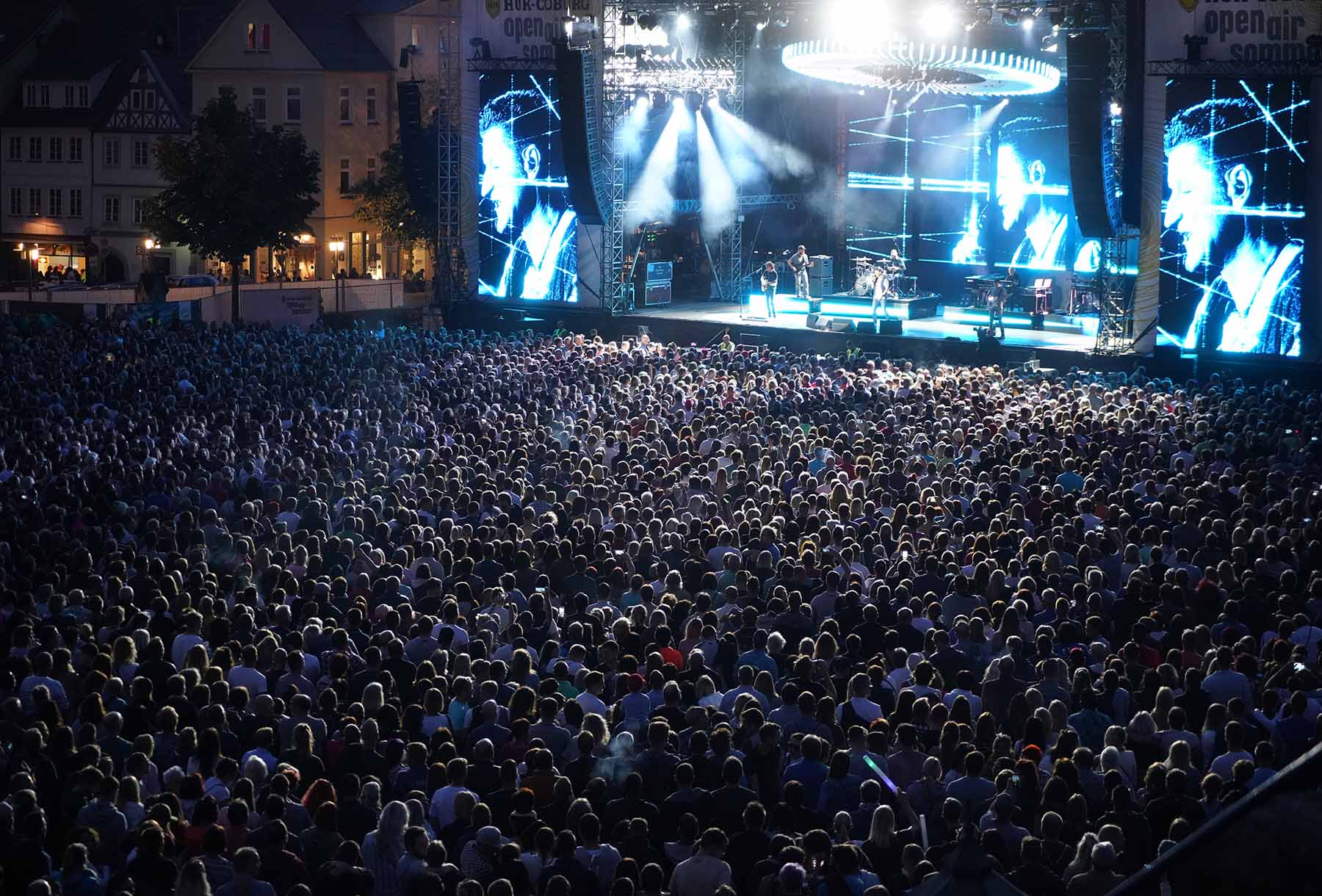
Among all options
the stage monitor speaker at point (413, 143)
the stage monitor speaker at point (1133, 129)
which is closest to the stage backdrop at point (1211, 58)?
the stage monitor speaker at point (1133, 129)

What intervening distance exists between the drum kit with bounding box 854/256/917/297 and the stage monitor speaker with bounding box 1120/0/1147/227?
691 centimetres

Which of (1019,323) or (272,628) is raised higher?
(1019,323)

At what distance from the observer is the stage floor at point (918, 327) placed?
28000 mm

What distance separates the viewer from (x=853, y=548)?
12.4 m

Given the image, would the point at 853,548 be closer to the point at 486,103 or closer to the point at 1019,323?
the point at 1019,323

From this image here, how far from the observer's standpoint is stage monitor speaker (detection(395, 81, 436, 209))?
32688 mm

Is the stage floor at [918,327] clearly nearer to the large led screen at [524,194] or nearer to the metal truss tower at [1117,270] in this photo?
the metal truss tower at [1117,270]

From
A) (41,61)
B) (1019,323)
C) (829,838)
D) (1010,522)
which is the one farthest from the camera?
(41,61)

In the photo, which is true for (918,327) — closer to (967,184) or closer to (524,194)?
(967,184)

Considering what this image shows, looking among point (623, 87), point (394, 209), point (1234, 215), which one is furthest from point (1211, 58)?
point (394, 209)

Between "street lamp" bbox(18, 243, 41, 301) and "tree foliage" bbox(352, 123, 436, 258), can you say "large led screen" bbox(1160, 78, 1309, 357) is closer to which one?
"tree foliage" bbox(352, 123, 436, 258)

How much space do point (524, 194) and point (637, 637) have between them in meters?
23.8

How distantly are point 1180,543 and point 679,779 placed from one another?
6.89 metres

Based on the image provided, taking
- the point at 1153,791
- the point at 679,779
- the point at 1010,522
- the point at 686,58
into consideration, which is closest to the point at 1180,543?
the point at 1010,522
